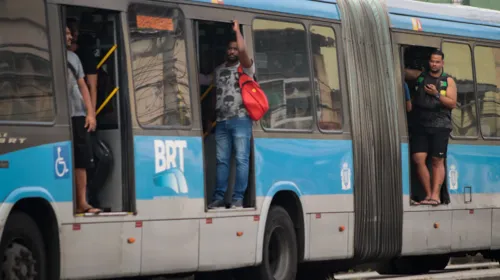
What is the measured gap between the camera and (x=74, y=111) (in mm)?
11789

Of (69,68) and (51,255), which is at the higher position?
(69,68)

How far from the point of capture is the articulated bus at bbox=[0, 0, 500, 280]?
11.2 metres

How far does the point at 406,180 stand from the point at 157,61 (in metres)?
4.84

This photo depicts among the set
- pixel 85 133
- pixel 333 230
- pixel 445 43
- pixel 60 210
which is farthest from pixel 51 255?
pixel 445 43

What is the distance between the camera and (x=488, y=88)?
18.4 m

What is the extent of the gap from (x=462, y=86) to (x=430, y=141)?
1.00 meters

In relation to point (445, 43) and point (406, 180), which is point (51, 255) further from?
point (445, 43)

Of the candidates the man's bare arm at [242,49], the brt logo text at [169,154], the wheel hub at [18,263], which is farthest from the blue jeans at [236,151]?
the wheel hub at [18,263]

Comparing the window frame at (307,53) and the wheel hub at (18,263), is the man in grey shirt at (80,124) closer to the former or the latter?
the wheel hub at (18,263)

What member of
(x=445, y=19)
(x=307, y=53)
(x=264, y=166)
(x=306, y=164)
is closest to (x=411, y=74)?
(x=445, y=19)

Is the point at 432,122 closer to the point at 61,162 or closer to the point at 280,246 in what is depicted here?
the point at 280,246

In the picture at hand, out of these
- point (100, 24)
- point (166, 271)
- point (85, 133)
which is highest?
point (100, 24)

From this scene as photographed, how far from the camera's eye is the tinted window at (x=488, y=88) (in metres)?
18.2

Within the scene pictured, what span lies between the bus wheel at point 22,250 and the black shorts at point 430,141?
687 centimetres
